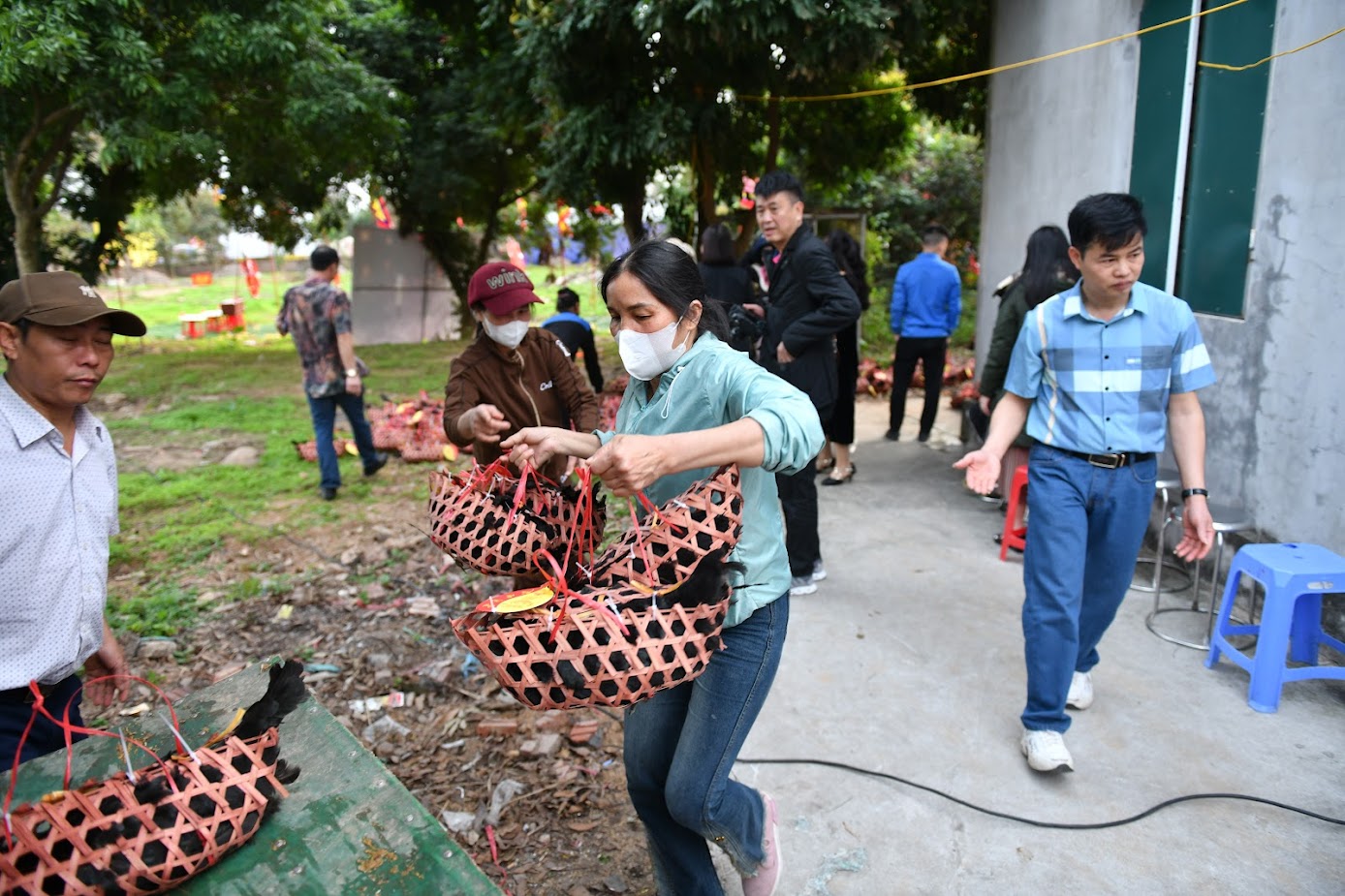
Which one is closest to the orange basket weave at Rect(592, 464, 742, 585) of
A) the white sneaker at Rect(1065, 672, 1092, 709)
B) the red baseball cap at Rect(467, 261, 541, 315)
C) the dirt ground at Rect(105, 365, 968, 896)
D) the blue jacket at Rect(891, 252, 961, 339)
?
the dirt ground at Rect(105, 365, 968, 896)

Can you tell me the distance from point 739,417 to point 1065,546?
5.74ft

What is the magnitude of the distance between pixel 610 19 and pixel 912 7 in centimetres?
248

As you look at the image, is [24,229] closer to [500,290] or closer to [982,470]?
[500,290]

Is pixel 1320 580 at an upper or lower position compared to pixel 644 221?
lower

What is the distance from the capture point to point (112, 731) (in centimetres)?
209

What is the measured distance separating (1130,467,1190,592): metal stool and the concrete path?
6.7 inches

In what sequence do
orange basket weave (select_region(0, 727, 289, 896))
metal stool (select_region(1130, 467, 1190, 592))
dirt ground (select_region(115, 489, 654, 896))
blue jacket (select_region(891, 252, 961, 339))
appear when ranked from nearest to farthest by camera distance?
orange basket weave (select_region(0, 727, 289, 896)) < dirt ground (select_region(115, 489, 654, 896)) < metal stool (select_region(1130, 467, 1190, 592)) < blue jacket (select_region(891, 252, 961, 339))

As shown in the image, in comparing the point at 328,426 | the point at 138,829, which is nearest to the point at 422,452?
the point at 328,426

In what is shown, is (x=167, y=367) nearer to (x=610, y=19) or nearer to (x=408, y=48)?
(x=408, y=48)

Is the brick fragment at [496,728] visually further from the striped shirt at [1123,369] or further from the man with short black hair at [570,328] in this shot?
the man with short black hair at [570,328]

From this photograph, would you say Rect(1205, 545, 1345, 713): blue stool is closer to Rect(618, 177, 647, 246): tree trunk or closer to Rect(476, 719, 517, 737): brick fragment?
Rect(476, 719, 517, 737): brick fragment

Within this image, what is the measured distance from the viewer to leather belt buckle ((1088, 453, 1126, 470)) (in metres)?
3.13

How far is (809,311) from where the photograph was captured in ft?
15.9

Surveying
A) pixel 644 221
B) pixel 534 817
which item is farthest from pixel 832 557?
pixel 644 221
